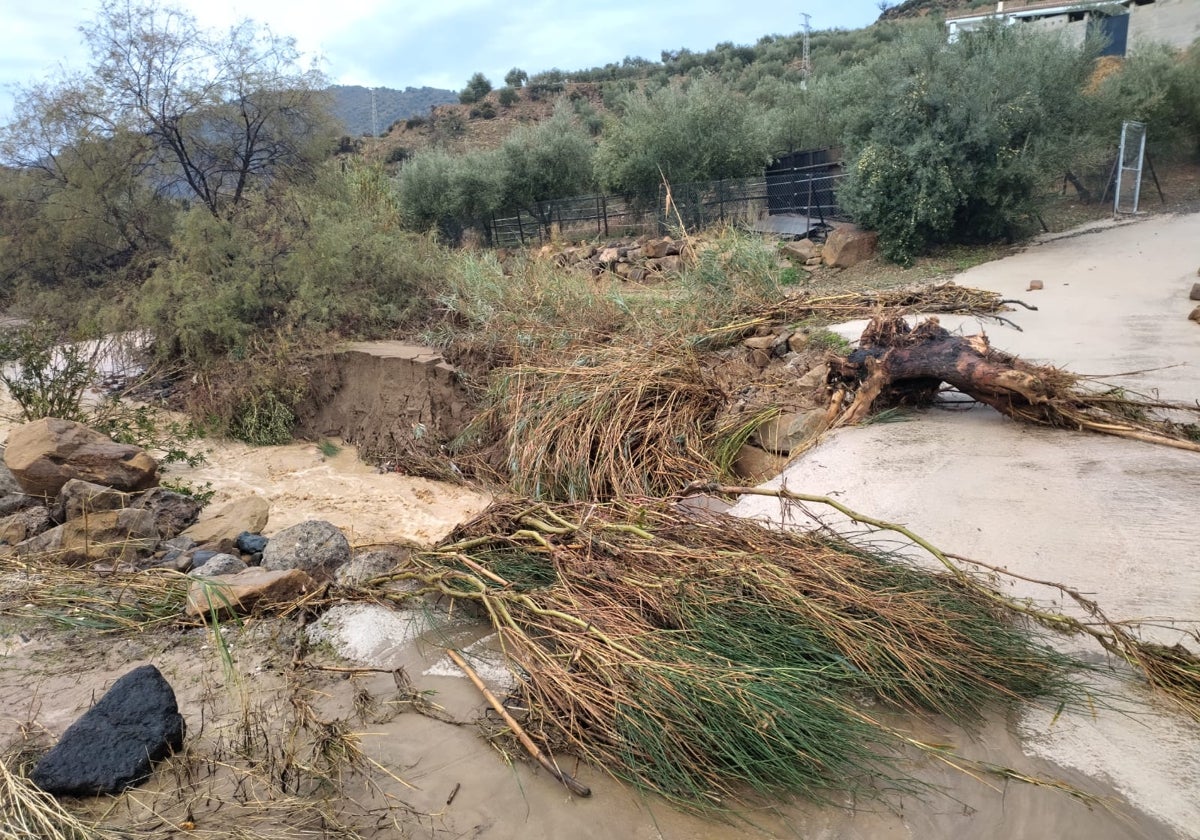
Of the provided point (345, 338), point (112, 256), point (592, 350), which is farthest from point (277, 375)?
point (112, 256)

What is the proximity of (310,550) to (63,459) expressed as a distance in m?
2.93

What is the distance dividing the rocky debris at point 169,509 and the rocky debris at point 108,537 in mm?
150

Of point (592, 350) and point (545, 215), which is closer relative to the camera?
point (592, 350)

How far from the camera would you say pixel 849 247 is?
13.7 metres

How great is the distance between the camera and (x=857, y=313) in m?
8.34

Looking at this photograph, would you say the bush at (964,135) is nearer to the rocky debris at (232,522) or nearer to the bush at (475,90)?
the rocky debris at (232,522)

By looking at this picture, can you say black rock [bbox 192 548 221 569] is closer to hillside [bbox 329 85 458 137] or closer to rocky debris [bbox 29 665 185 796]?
rocky debris [bbox 29 665 185 796]

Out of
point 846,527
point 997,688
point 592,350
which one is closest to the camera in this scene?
point 997,688

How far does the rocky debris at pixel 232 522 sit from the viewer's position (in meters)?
5.94

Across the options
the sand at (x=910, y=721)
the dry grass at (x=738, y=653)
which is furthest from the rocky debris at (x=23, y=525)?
the dry grass at (x=738, y=653)

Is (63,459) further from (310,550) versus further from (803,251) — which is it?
(803,251)

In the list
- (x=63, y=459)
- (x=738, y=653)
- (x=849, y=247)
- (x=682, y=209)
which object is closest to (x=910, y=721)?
(x=738, y=653)

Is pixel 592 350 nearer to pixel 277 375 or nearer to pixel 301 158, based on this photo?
pixel 277 375

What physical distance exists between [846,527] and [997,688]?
139 cm
